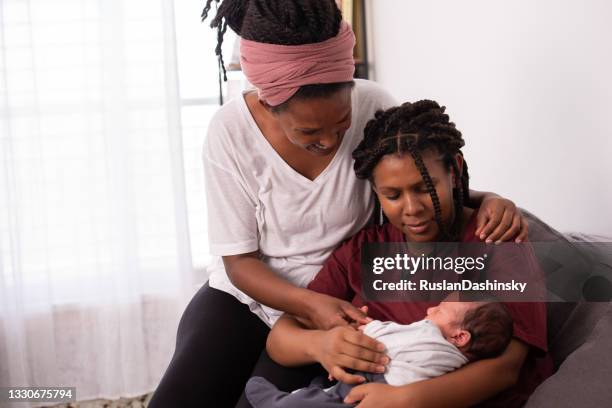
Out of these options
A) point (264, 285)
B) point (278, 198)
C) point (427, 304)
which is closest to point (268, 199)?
point (278, 198)

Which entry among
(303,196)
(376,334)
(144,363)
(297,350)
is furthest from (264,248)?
(144,363)

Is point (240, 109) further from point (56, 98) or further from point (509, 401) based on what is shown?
point (56, 98)

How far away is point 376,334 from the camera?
1203mm

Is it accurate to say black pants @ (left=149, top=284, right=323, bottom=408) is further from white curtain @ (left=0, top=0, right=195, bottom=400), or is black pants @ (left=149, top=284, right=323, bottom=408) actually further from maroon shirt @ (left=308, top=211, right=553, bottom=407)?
white curtain @ (left=0, top=0, right=195, bottom=400)

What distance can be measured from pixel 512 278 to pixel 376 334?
0.85 feet

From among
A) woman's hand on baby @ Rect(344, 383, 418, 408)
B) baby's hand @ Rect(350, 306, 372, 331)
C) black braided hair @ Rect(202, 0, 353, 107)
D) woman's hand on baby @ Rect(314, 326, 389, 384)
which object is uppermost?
black braided hair @ Rect(202, 0, 353, 107)

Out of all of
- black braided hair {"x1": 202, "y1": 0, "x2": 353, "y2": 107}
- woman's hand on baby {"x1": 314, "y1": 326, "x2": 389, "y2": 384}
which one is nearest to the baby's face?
woman's hand on baby {"x1": 314, "y1": 326, "x2": 389, "y2": 384}

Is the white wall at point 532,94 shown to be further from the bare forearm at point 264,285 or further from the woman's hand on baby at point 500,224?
the bare forearm at point 264,285

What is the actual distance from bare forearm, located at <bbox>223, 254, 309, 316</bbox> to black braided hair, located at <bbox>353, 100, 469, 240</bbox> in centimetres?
29

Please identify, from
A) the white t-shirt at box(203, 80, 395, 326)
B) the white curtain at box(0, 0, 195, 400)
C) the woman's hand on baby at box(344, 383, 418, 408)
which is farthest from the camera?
the white curtain at box(0, 0, 195, 400)

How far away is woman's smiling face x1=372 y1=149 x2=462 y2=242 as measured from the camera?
1.29 m

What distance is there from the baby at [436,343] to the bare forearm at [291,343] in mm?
117

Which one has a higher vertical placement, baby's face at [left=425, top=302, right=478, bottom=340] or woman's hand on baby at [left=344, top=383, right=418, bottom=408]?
baby's face at [left=425, top=302, right=478, bottom=340]

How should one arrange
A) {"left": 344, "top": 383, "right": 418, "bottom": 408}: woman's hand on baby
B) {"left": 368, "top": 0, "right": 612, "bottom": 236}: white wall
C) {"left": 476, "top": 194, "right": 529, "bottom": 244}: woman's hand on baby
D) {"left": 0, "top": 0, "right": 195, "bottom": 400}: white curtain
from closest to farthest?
1. {"left": 344, "top": 383, "right": 418, "bottom": 408}: woman's hand on baby
2. {"left": 476, "top": 194, "right": 529, "bottom": 244}: woman's hand on baby
3. {"left": 368, "top": 0, "right": 612, "bottom": 236}: white wall
4. {"left": 0, "top": 0, "right": 195, "bottom": 400}: white curtain
